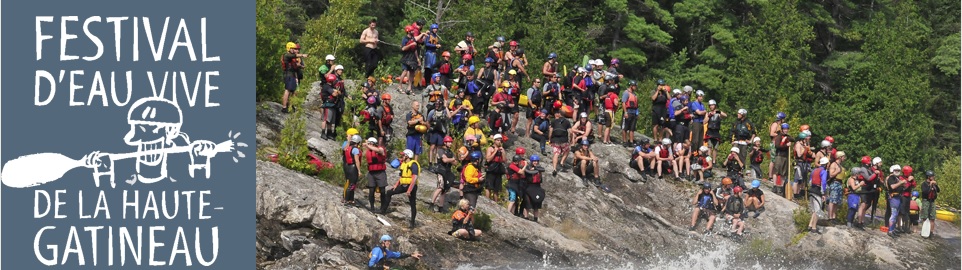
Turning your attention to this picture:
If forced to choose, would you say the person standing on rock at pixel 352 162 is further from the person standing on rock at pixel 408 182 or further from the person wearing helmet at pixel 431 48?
the person wearing helmet at pixel 431 48

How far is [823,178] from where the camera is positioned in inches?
1459

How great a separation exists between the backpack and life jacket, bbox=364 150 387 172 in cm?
937

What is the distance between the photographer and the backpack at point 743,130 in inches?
1545

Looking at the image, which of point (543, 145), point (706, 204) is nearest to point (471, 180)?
point (543, 145)

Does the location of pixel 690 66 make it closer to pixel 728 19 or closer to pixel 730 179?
pixel 728 19

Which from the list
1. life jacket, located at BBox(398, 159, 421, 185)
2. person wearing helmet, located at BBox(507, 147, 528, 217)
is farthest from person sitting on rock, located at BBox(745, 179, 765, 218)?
life jacket, located at BBox(398, 159, 421, 185)

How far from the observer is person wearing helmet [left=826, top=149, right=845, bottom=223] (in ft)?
121

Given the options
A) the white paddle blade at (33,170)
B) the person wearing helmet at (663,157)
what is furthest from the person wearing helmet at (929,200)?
the white paddle blade at (33,170)

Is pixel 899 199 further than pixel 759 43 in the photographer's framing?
No

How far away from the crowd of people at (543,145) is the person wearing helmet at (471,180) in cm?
2

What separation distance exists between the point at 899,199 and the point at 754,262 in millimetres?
3147

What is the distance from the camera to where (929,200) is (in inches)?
1496

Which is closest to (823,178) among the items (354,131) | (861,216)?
(861,216)

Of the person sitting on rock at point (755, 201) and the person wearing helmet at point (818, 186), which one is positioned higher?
the person wearing helmet at point (818, 186)
